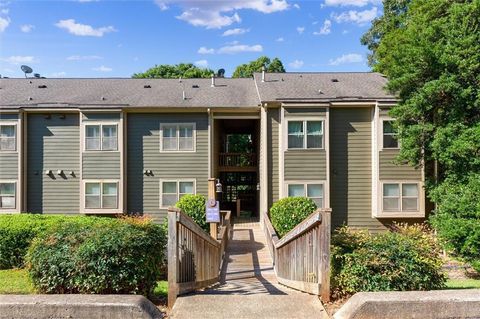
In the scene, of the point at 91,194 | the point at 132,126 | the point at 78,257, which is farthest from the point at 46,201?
the point at 78,257

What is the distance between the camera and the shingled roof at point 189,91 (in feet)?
49.6

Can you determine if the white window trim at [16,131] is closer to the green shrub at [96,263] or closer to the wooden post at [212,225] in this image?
the wooden post at [212,225]

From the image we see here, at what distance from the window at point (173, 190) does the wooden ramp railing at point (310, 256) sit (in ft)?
30.7

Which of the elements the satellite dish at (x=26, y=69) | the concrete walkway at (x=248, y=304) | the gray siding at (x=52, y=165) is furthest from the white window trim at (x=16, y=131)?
the concrete walkway at (x=248, y=304)

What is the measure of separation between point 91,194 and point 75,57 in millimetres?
6718

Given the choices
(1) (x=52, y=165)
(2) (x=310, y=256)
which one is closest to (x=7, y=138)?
(1) (x=52, y=165)

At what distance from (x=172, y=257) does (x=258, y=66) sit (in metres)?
43.0

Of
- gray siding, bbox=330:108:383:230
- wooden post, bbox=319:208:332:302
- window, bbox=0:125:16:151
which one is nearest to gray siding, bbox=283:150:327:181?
gray siding, bbox=330:108:383:230

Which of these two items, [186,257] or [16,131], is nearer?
[186,257]

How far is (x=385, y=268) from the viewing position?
181 inches

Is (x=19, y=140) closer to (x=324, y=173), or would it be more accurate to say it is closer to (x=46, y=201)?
(x=46, y=201)

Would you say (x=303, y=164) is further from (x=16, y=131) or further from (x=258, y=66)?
(x=258, y=66)

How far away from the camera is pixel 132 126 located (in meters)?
15.2

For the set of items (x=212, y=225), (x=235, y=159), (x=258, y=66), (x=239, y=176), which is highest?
(x=258, y=66)
